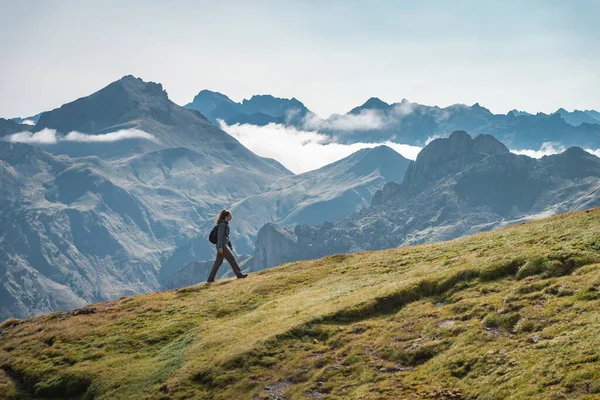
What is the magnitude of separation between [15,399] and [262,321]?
16.1m

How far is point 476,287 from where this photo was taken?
29.5 m

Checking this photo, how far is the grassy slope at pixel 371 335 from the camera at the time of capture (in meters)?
20.5

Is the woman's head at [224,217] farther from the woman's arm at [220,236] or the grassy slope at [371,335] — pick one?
the grassy slope at [371,335]

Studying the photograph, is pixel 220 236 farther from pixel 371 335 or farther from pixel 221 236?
pixel 371 335

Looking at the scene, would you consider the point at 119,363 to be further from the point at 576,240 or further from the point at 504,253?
the point at 576,240

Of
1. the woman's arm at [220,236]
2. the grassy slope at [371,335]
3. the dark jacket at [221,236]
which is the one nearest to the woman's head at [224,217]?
the dark jacket at [221,236]

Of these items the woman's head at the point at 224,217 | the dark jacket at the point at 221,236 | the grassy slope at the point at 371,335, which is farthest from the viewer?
the woman's head at the point at 224,217

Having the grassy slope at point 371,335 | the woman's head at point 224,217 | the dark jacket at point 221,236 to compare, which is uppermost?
the woman's head at point 224,217

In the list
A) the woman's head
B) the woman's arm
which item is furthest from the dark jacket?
the woman's head

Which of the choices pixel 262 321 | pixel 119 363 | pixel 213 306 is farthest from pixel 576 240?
pixel 119 363

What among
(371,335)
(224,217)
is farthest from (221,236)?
(371,335)

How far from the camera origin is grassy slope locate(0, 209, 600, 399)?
20.5 meters

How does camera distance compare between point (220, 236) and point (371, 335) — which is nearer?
point (371, 335)

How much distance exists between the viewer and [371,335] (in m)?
27.8
